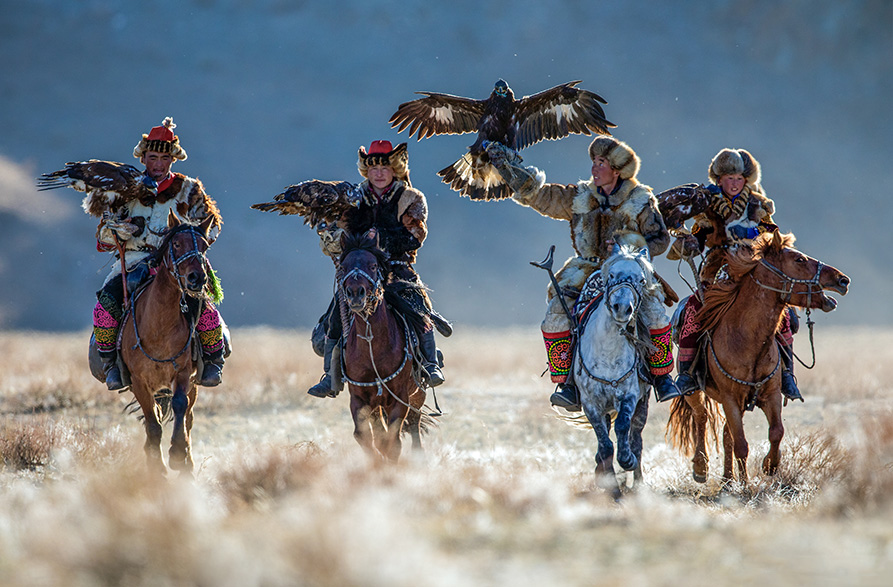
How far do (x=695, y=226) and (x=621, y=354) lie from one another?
2.40m

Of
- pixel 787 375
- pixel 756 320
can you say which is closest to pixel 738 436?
pixel 787 375

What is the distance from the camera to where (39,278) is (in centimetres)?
5516

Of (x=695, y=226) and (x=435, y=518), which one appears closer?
(x=435, y=518)

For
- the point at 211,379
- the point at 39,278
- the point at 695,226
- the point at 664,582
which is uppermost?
the point at 39,278

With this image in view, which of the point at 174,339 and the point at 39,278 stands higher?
the point at 39,278

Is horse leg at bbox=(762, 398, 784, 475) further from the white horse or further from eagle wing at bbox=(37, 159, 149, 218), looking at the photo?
eagle wing at bbox=(37, 159, 149, 218)

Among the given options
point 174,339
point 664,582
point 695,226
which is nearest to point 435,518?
point 664,582

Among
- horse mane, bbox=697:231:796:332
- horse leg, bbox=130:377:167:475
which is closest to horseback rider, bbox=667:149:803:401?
horse mane, bbox=697:231:796:332

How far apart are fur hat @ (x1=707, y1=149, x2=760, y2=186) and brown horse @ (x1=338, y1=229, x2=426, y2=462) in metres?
3.50

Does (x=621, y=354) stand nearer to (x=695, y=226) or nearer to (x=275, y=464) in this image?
(x=695, y=226)

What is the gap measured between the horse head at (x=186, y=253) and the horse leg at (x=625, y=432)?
3774mm

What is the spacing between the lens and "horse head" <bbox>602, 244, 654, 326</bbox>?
277 inches

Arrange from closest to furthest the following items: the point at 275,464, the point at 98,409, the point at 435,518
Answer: the point at 435,518 → the point at 275,464 → the point at 98,409

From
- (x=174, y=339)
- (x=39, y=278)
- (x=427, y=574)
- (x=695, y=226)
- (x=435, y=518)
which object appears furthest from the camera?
(x=39, y=278)
